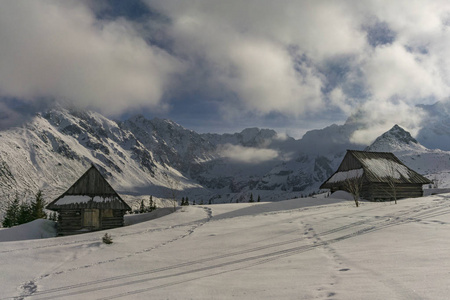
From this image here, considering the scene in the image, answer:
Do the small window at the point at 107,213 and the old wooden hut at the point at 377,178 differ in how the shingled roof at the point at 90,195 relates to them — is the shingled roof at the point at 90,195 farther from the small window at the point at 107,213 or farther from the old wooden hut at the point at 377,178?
the old wooden hut at the point at 377,178

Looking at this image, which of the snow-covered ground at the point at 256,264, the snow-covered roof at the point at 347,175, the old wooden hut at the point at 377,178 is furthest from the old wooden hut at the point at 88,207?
the snow-covered roof at the point at 347,175

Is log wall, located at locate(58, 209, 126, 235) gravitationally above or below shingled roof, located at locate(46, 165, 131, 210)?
below

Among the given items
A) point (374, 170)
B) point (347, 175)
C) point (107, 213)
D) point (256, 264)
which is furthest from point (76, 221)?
point (374, 170)

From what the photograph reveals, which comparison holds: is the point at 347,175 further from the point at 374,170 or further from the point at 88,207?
the point at 88,207

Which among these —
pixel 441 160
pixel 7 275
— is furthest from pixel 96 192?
pixel 441 160

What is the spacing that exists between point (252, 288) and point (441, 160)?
23162 centimetres

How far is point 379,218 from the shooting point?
631 inches

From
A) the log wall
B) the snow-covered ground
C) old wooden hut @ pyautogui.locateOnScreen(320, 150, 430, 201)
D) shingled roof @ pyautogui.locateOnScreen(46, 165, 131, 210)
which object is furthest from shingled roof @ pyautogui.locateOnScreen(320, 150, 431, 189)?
the log wall

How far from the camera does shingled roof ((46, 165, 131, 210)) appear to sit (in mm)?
29219

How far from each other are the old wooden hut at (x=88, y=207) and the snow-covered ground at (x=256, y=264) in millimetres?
13529

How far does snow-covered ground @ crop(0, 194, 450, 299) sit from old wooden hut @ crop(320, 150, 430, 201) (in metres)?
22.3

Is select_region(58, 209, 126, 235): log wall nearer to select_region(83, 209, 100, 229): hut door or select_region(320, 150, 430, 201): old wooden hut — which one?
select_region(83, 209, 100, 229): hut door

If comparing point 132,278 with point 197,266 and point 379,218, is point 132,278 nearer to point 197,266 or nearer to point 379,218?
A: point 197,266

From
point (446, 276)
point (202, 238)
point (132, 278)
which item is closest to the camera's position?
point (446, 276)
